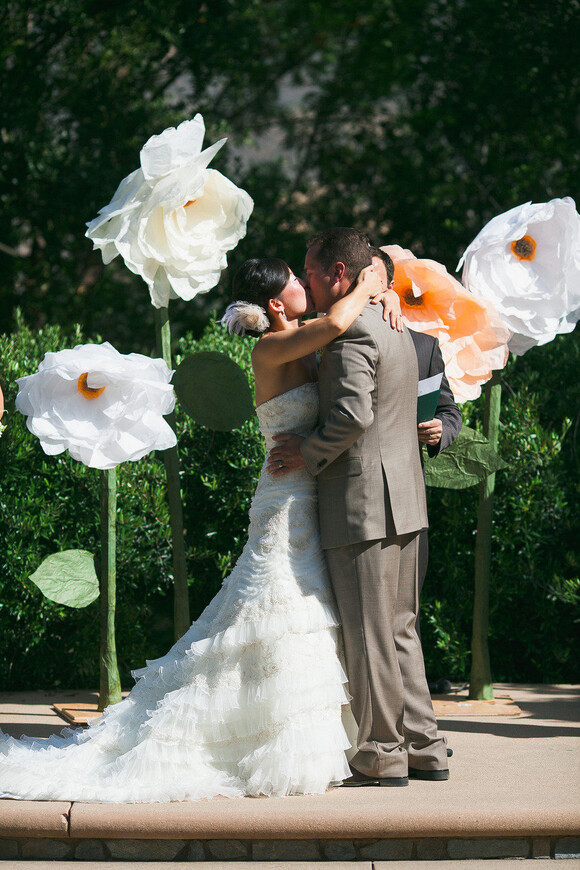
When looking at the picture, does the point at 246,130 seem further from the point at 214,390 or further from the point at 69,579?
the point at 69,579

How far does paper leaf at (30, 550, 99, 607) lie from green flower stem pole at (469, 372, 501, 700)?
6.25 feet

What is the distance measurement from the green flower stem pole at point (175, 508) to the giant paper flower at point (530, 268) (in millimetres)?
1465

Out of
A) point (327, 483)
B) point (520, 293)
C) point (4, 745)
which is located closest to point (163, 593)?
point (4, 745)

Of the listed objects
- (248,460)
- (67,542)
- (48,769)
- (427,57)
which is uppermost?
(427,57)

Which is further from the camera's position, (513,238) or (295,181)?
(295,181)

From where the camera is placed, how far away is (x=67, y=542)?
16.8ft

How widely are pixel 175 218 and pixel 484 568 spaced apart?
2312 mm

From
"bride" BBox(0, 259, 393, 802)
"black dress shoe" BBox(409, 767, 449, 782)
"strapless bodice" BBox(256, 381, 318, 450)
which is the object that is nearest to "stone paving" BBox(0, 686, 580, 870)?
"bride" BBox(0, 259, 393, 802)

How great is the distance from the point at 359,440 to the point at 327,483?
0.20m

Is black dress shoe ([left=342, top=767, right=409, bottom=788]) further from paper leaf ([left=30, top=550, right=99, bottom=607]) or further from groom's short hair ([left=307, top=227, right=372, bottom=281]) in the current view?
groom's short hair ([left=307, top=227, right=372, bottom=281])

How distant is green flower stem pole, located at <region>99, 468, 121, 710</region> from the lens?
15.0 feet

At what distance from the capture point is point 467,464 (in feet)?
15.1

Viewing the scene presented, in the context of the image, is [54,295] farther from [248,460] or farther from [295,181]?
[248,460]

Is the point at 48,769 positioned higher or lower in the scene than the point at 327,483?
lower
